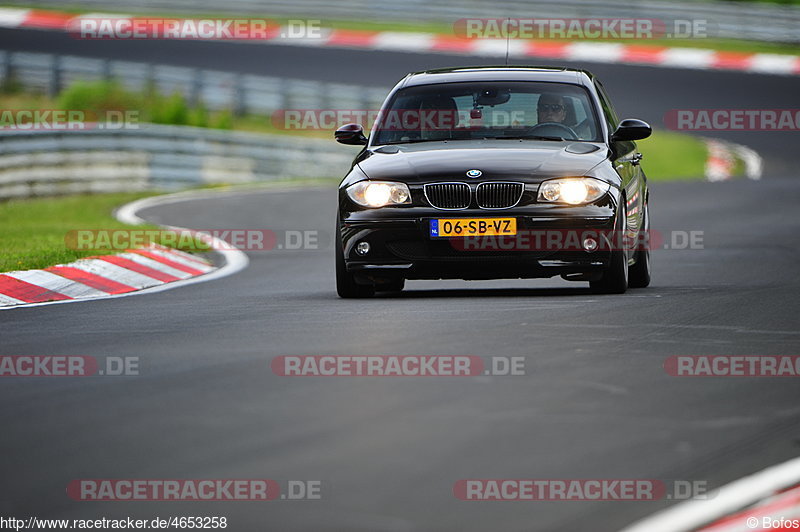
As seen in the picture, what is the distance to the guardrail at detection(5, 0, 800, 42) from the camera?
4066 centimetres

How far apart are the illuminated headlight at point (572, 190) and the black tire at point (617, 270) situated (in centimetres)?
24

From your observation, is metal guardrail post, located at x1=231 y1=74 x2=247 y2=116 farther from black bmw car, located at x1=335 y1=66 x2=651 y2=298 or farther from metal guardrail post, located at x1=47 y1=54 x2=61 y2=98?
black bmw car, located at x1=335 y1=66 x2=651 y2=298

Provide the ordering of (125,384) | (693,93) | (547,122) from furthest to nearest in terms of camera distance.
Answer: (693,93)
(547,122)
(125,384)

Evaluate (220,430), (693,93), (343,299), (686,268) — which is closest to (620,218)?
(343,299)

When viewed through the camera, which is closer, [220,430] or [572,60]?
[220,430]

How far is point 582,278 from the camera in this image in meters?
10.9

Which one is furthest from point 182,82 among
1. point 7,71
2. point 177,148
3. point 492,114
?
point 492,114

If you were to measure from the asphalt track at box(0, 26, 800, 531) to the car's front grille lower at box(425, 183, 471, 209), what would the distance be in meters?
0.63

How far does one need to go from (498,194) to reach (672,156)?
20.3 meters

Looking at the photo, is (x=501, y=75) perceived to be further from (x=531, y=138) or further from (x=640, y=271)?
(x=640, y=271)

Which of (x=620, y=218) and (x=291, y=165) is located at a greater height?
(x=620, y=218)

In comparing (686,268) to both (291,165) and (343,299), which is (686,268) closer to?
(343,299)

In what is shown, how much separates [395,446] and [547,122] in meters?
6.15

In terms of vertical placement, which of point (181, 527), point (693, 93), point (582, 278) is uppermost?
point (181, 527)
